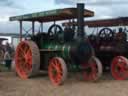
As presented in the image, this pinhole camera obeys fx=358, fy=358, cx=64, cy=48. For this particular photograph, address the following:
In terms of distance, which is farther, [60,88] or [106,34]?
[106,34]

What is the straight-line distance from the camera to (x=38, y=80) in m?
11.3

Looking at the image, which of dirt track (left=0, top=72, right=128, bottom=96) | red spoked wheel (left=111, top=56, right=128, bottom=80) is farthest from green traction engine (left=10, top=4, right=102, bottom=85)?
red spoked wheel (left=111, top=56, right=128, bottom=80)

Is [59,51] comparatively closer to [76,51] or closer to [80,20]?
[76,51]

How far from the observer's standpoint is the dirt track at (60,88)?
29.1 ft

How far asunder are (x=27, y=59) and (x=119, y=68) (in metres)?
3.15

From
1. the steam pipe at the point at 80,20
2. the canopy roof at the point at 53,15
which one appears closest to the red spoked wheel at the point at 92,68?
the steam pipe at the point at 80,20

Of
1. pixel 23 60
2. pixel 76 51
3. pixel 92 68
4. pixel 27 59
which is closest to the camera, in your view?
pixel 76 51

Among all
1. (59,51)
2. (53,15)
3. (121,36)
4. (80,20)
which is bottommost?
(59,51)

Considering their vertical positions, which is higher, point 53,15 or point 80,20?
point 53,15

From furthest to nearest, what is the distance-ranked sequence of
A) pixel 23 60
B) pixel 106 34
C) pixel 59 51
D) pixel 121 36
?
pixel 106 34 < pixel 121 36 < pixel 23 60 < pixel 59 51

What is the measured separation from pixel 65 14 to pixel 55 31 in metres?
0.81

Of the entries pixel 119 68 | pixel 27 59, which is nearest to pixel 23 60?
pixel 27 59

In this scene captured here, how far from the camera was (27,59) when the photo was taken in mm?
11758

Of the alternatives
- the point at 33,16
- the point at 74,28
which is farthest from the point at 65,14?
the point at 33,16
